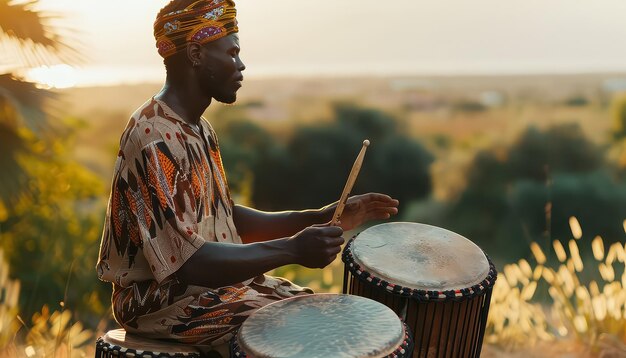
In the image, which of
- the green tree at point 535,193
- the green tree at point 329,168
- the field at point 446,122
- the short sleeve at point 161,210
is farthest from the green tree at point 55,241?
the green tree at point 535,193

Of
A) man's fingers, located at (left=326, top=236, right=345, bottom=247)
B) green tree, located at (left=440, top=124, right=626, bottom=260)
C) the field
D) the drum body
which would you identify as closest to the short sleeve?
the drum body

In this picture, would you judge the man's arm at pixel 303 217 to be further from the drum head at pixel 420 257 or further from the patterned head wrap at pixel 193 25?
the patterned head wrap at pixel 193 25

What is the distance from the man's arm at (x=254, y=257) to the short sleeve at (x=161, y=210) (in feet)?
0.14

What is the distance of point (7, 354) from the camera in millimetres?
4676

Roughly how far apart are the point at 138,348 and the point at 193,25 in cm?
108

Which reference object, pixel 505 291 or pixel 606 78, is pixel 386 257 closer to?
pixel 505 291

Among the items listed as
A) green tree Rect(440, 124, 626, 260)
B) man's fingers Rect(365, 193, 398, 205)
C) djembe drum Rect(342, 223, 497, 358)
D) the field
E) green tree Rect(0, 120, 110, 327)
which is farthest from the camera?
green tree Rect(440, 124, 626, 260)

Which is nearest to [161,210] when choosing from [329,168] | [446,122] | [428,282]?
[428,282]

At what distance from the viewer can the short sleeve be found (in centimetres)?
251

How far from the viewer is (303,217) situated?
313 cm

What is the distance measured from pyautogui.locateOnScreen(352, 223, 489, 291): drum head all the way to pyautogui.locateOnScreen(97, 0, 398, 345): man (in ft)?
1.28

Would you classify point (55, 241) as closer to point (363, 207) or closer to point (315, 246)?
point (363, 207)

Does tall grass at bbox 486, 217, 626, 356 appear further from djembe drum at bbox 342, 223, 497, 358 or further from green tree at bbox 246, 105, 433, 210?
green tree at bbox 246, 105, 433, 210

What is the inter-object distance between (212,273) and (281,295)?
44 cm
